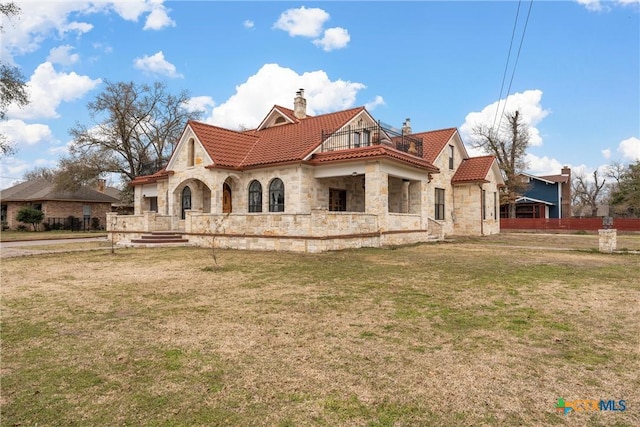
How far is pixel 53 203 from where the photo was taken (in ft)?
126

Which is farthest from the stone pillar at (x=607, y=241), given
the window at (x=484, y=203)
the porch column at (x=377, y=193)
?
the window at (x=484, y=203)

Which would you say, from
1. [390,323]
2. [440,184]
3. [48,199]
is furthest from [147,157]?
[390,323]

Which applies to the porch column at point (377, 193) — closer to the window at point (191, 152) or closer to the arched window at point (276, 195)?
the arched window at point (276, 195)

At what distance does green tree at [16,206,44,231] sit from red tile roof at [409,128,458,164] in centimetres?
3416

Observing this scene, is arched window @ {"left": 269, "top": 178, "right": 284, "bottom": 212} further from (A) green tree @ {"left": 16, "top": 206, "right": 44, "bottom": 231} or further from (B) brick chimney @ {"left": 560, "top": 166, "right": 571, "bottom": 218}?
(B) brick chimney @ {"left": 560, "top": 166, "right": 571, "bottom": 218}

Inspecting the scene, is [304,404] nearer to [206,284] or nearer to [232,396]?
[232,396]

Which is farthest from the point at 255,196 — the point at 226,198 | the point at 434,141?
the point at 434,141

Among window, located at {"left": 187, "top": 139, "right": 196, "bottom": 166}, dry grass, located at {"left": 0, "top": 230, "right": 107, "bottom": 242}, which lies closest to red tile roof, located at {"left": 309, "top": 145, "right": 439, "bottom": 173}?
window, located at {"left": 187, "top": 139, "right": 196, "bottom": 166}

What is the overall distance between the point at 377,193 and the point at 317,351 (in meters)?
13.8

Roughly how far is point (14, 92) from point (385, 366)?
28.3 meters

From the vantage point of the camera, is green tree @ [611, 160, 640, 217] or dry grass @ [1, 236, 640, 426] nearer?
dry grass @ [1, 236, 640, 426]

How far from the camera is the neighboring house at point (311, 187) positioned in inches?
643

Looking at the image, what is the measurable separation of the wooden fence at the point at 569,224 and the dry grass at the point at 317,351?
105 feet

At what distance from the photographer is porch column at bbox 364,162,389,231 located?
17719 mm
